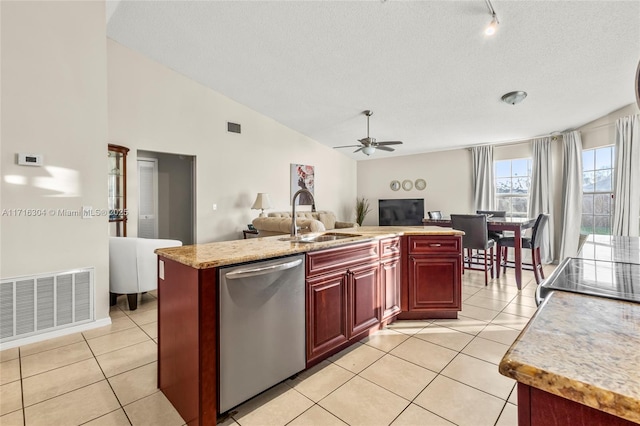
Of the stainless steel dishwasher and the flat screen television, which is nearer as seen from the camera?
the stainless steel dishwasher

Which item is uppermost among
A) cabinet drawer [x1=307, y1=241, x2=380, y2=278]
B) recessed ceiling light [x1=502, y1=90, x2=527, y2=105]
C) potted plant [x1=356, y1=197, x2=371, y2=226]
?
recessed ceiling light [x1=502, y1=90, x2=527, y2=105]

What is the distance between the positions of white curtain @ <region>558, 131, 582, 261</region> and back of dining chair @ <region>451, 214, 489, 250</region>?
7.16ft

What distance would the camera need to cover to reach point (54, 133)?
2.61 meters

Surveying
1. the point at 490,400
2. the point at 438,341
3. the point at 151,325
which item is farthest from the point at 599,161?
the point at 151,325

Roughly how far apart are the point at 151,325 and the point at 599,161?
21.8 ft

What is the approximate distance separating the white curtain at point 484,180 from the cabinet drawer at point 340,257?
4681 mm

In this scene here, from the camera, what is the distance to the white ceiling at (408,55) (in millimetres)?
2695

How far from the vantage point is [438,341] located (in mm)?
2455

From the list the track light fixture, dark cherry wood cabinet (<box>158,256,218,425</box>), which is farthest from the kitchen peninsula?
the track light fixture

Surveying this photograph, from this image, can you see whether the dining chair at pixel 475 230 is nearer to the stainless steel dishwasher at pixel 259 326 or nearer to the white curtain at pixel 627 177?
the white curtain at pixel 627 177

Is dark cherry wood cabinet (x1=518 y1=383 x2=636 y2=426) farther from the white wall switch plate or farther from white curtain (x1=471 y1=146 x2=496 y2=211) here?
white curtain (x1=471 y1=146 x2=496 y2=211)

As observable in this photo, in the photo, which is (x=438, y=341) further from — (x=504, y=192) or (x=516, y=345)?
(x=504, y=192)

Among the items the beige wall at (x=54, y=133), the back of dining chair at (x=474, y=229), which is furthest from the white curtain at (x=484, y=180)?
the beige wall at (x=54, y=133)

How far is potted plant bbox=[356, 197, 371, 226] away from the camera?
7891 millimetres
